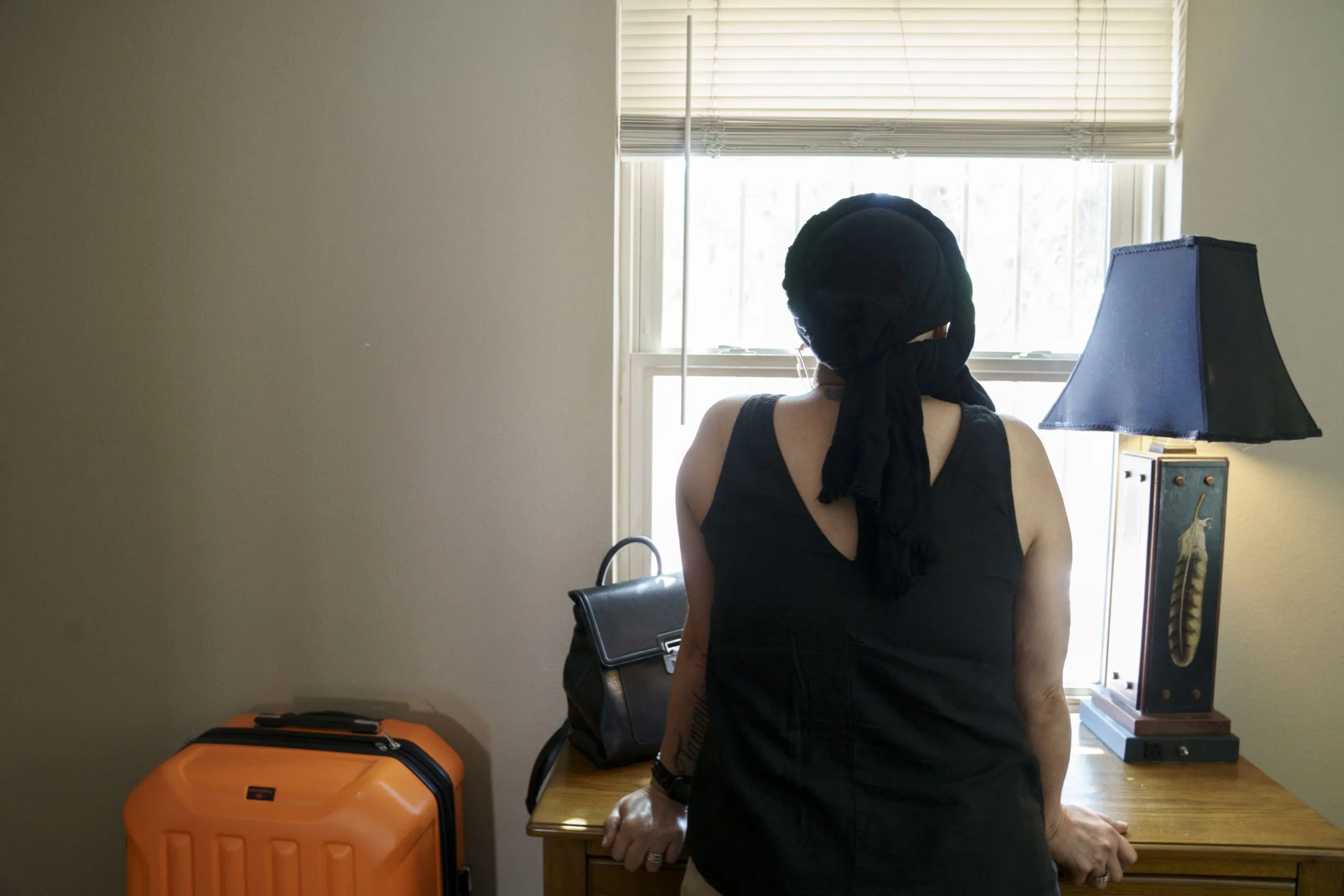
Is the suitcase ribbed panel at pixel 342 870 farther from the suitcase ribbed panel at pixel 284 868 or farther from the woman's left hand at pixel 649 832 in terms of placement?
the woman's left hand at pixel 649 832

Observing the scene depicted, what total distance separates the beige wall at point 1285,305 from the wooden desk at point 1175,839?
1.38ft

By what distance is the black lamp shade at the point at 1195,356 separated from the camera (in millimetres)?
1310

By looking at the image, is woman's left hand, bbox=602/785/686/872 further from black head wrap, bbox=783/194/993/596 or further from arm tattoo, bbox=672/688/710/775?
black head wrap, bbox=783/194/993/596

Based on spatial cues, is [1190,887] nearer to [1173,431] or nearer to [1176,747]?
[1176,747]

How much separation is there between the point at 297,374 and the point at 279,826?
87 cm

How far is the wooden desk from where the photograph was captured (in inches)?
47.4

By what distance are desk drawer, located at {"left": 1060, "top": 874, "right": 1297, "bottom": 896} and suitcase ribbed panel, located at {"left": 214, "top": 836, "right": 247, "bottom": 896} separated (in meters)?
1.30

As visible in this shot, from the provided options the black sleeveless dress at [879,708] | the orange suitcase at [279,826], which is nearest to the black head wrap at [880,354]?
the black sleeveless dress at [879,708]

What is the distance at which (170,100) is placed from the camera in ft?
5.65

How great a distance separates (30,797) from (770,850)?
1.80 m

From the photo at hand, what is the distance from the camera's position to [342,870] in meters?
1.38

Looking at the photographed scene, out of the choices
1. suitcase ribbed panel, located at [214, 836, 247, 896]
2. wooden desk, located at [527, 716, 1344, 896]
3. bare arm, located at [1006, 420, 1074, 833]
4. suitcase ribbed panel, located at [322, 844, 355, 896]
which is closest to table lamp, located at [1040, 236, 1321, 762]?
wooden desk, located at [527, 716, 1344, 896]

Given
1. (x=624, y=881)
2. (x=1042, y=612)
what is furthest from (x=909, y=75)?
(x=624, y=881)

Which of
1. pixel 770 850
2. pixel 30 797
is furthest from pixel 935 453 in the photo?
pixel 30 797
